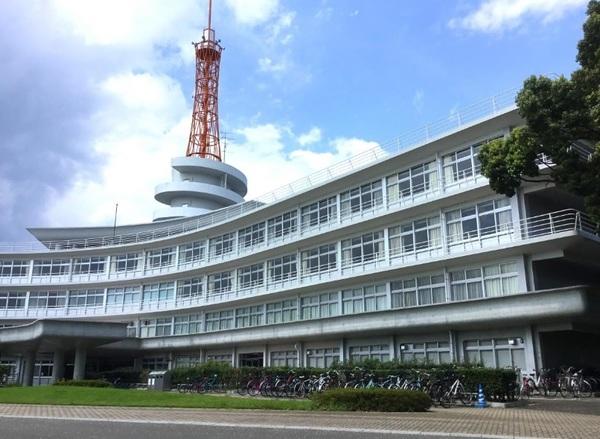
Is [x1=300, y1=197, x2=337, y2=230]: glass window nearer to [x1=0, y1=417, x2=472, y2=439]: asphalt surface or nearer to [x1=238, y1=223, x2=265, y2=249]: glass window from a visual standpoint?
[x1=238, y1=223, x2=265, y2=249]: glass window

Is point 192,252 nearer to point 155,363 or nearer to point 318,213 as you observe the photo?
point 155,363

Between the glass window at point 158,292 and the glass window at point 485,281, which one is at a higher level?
the glass window at point 158,292

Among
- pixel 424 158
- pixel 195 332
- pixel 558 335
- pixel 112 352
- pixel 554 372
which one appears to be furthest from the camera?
pixel 112 352

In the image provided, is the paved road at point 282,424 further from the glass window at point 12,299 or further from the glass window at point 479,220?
the glass window at point 12,299

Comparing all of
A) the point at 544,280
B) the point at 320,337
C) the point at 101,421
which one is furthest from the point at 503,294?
the point at 101,421

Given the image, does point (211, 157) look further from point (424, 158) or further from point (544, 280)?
point (544, 280)

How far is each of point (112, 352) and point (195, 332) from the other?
26.3 ft

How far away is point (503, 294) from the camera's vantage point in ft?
81.6

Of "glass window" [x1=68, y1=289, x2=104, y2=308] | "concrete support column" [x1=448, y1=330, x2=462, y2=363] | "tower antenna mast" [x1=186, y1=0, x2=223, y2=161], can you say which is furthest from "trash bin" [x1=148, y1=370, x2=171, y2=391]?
"tower antenna mast" [x1=186, y1=0, x2=223, y2=161]

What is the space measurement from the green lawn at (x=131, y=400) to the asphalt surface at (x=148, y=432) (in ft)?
16.9

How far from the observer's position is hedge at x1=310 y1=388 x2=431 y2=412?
1502 centimetres

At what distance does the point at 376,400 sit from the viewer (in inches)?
593

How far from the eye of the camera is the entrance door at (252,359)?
1510 inches

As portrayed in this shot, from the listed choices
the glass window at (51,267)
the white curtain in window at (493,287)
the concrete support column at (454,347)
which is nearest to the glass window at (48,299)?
the glass window at (51,267)
